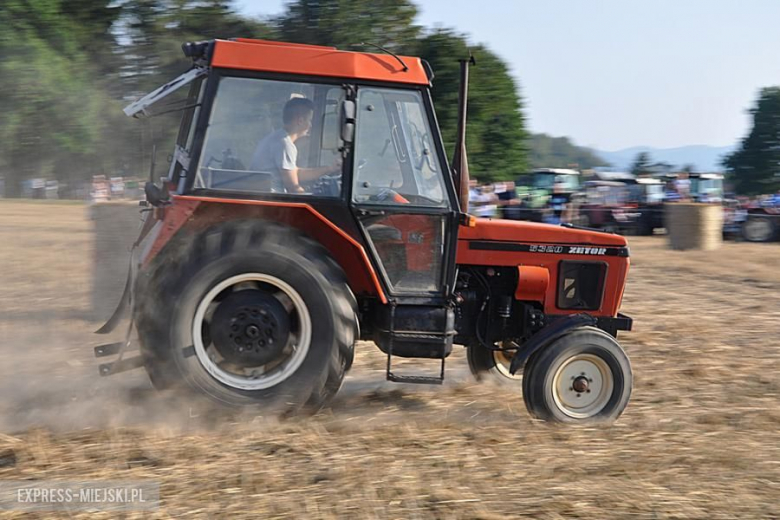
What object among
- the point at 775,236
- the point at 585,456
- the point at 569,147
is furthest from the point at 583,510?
the point at 569,147

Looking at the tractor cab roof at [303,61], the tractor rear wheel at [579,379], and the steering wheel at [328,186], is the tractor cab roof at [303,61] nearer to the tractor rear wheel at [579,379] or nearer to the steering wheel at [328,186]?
the steering wheel at [328,186]

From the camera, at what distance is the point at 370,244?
16.4 feet

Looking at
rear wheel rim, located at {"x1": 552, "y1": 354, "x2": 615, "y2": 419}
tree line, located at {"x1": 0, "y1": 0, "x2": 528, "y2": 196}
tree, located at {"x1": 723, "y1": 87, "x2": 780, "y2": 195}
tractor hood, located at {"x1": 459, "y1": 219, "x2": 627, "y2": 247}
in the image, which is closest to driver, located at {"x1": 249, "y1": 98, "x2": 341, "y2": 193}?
tractor hood, located at {"x1": 459, "y1": 219, "x2": 627, "y2": 247}

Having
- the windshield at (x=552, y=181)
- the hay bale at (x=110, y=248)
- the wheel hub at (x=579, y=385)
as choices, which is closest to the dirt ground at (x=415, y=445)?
the wheel hub at (x=579, y=385)

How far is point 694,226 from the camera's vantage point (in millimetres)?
18047

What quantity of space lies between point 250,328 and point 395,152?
1375 mm

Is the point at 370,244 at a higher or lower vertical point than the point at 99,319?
higher

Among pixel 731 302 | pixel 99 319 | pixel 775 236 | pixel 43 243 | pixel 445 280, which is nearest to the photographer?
pixel 445 280

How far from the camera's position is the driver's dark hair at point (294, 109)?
4.93m

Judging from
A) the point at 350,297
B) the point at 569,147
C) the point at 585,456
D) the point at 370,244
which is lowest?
the point at 585,456

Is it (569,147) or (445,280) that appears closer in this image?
(445,280)

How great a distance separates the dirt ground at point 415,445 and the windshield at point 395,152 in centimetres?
140

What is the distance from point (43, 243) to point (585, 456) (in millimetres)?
12840

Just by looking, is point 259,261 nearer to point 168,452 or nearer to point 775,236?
point 168,452
